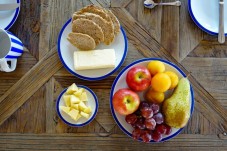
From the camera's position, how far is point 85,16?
95 centimetres

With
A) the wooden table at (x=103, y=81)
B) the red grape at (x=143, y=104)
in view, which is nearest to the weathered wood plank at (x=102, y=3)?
the wooden table at (x=103, y=81)

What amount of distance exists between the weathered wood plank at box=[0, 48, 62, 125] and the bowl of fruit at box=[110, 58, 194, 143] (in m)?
0.20

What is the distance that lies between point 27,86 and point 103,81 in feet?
0.74

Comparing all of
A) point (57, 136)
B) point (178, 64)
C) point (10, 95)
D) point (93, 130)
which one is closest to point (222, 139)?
point (178, 64)

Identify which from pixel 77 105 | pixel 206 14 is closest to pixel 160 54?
pixel 206 14

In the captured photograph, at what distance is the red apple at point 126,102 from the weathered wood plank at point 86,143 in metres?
0.12

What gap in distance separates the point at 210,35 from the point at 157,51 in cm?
17

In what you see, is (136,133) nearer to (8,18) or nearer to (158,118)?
(158,118)

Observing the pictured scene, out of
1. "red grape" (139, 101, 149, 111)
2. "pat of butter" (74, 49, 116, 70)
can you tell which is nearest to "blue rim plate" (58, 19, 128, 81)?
"pat of butter" (74, 49, 116, 70)

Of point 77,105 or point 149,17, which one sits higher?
point 149,17

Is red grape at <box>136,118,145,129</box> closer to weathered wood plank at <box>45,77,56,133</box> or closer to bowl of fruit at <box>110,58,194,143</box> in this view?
bowl of fruit at <box>110,58,194,143</box>

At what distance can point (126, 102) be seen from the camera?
3.00 ft

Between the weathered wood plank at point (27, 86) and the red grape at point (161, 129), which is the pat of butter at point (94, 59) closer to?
the weathered wood plank at point (27, 86)

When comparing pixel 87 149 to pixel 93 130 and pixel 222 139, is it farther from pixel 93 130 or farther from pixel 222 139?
pixel 222 139
